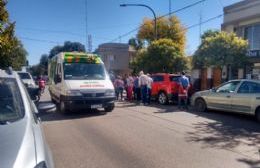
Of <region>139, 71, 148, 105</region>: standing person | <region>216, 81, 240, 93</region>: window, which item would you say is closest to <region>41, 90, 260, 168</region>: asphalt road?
<region>216, 81, 240, 93</region>: window

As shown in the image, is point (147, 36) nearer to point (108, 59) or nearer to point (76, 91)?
point (108, 59)

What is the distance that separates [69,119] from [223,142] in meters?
5.78

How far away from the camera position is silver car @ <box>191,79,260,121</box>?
1151 cm

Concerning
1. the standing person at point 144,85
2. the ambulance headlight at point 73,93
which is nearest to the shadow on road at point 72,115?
the ambulance headlight at point 73,93

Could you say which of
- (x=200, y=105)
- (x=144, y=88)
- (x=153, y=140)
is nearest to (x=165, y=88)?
(x=144, y=88)

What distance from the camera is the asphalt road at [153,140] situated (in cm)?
632

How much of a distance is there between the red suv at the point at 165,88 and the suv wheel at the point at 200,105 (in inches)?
81.1

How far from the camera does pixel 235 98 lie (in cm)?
1221

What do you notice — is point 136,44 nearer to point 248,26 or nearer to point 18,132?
point 248,26

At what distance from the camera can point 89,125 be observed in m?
10.4

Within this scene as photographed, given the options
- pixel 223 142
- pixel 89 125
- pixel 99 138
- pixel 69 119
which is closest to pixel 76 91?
pixel 69 119

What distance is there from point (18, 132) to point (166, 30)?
1737 inches

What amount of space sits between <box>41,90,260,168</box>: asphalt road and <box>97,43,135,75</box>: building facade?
5204cm

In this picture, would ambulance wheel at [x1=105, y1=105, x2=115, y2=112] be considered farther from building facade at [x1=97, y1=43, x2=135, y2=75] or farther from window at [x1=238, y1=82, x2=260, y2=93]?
building facade at [x1=97, y1=43, x2=135, y2=75]
